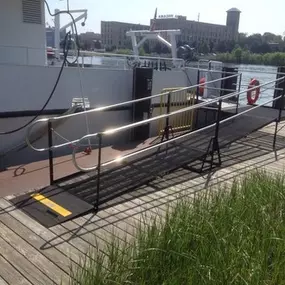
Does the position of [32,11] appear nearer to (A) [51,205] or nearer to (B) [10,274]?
(A) [51,205]

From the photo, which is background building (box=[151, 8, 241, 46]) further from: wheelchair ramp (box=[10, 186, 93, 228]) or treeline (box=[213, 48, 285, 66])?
wheelchair ramp (box=[10, 186, 93, 228])

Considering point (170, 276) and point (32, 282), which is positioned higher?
point (170, 276)

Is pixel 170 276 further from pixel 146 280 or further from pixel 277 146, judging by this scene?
pixel 277 146

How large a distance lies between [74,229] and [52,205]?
1.94ft

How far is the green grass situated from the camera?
2.31 meters

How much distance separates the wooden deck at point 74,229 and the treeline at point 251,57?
3022 centimetres

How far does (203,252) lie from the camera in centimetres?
250

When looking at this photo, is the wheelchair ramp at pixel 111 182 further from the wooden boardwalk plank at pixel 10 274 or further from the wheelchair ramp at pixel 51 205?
the wooden boardwalk plank at pixel 10 274

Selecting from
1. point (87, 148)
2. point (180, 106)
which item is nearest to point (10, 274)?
point (87, 148)

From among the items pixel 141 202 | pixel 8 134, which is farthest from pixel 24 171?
pixel 141 202

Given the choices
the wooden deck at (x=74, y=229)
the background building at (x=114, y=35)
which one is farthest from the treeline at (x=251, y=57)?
the wooden deck at (x=74, y=229)

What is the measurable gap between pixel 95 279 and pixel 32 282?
688mm

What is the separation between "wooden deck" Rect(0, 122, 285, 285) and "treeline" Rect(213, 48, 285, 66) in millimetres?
30215

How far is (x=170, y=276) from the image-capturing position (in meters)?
2.33
